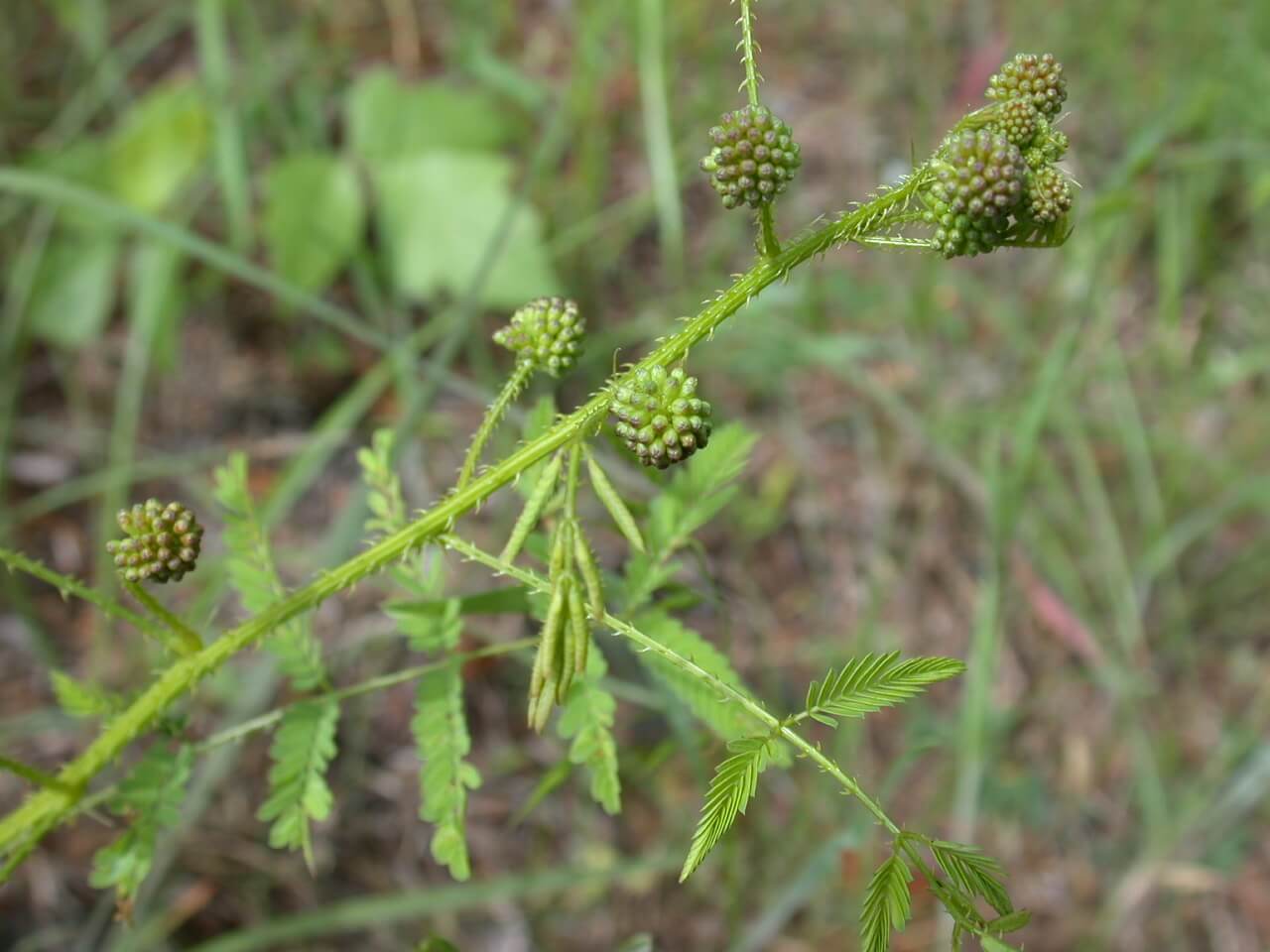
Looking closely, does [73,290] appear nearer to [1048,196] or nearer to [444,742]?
[444,742]

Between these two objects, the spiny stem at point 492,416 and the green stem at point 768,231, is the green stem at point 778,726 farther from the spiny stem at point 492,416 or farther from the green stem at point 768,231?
the green stem at point 768,231

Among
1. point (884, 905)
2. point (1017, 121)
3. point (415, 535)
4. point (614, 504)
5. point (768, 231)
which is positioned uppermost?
point (1017, 121)

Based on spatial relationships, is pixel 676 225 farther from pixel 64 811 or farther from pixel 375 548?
pixel 64 811

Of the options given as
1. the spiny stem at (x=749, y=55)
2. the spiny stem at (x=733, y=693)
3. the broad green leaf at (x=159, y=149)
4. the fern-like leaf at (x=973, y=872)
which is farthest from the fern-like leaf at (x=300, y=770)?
the broad green leaf at (x=159, y=149)

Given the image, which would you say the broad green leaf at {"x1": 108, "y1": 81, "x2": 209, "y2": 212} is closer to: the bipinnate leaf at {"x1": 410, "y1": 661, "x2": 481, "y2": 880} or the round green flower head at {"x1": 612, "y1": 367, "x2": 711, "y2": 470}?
the bipinnate leaf at {"x1": 410, "y1": 661, "x2": 481, "y2": 880}

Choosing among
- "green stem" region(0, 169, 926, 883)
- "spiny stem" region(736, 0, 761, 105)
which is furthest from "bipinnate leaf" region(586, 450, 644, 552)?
"spiny stem" region(736, 0, 761, 105)

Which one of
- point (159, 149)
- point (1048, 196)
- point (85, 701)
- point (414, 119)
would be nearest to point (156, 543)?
point (85, 701)
